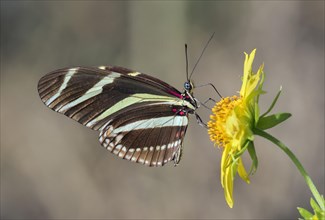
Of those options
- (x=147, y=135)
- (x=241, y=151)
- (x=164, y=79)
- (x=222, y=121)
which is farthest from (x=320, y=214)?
(x=164, y=79)

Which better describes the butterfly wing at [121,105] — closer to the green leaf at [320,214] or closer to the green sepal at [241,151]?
the green sepal at [241,151]

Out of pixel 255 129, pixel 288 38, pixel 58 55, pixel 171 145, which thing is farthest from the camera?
pixel 58 55

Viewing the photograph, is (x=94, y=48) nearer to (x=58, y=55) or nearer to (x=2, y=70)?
Result: (x=58, y=55)

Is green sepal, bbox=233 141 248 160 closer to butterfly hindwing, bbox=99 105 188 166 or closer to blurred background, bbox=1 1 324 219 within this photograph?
butterfly hindwing, bbox=99 105 188 166

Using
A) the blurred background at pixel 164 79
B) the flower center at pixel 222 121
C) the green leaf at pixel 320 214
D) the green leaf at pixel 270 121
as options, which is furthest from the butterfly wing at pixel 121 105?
the blurred background at pixel 164 79

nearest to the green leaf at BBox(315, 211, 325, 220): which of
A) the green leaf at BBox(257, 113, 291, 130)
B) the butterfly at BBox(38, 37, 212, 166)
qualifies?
the green leaf at BBox(257, 113, 291, 130)

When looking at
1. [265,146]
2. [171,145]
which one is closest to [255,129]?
[171,145]
